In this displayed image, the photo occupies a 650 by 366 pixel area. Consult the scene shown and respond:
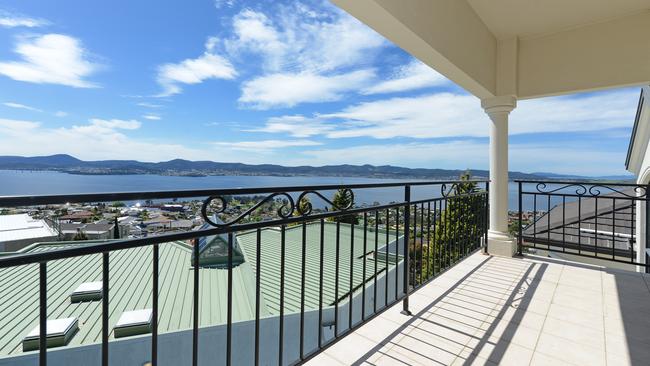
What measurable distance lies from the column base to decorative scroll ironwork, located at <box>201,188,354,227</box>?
2.98m

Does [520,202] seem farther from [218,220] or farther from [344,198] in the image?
[218,220]

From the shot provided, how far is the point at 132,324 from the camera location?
353 centimetres

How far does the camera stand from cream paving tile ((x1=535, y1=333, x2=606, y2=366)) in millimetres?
1631

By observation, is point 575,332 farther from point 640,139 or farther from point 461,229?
point 640,139

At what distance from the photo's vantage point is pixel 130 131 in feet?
74.0

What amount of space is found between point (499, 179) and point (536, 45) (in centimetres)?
175

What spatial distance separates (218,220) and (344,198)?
0.72m

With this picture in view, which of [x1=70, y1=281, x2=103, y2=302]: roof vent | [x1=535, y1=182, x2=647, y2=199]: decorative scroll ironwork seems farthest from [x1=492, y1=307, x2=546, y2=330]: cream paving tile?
[x1=70, y1=281, x2=103, y2=302]: roof vent

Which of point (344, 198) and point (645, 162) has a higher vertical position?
point (645, 162)

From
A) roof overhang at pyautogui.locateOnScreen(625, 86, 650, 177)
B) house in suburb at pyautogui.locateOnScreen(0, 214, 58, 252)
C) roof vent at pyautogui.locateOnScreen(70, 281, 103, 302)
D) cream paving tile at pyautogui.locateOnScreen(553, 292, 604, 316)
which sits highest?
roof overhang at pyautogui.locateOnScreen(625, 86, 650, 177)

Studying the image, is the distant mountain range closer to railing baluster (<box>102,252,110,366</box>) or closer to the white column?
the white column

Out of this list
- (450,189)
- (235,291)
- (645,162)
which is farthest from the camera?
(645,162)

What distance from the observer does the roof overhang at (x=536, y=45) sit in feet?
8.66

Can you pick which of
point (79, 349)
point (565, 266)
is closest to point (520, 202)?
point (565, 266)
